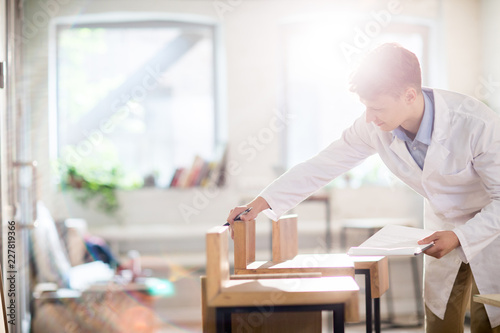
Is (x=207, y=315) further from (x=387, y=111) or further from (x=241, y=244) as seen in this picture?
(x=387, y=111)

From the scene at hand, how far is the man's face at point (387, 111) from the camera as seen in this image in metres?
1.65

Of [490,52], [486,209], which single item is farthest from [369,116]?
[490,52]

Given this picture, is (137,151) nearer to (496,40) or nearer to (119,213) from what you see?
(119,213)

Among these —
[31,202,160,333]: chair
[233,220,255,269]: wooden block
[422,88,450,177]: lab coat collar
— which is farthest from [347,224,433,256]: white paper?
[31,202,160,333]: chair

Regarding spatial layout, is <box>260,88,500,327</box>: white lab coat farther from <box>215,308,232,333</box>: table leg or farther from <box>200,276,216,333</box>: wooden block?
<box>215,308,232,333</box>: table leg

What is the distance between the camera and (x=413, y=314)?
14.6 feet

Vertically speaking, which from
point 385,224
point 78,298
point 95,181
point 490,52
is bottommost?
point 78,298

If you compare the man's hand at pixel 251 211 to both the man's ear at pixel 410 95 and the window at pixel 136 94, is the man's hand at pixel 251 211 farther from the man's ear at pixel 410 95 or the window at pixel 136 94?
the window at pixel 136 94

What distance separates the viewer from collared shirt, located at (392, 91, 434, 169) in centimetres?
177

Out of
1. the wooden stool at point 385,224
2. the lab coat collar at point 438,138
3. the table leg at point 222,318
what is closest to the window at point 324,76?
the wooden stool at point 385,224

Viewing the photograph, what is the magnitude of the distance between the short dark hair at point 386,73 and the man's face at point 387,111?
2cm

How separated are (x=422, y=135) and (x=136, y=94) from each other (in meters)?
3.44

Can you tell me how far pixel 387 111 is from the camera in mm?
1672

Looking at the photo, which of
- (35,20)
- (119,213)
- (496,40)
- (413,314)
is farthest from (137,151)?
(496,40)
